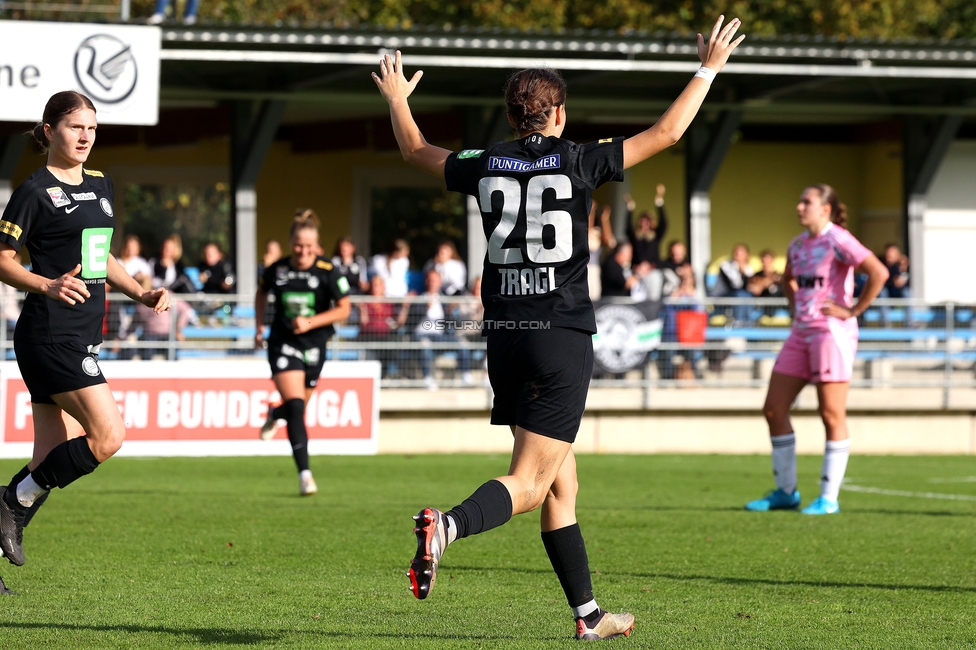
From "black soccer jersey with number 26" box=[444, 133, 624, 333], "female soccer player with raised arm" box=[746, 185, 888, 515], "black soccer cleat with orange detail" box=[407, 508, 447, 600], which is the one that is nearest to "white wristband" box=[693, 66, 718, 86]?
"black soccer jersey with number 26" box=[444, 133, 624, 333]

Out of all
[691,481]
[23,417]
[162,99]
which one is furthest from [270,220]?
[691,481]

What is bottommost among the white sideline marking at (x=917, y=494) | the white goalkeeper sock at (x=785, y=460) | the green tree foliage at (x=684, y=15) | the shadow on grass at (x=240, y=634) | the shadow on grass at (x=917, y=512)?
the white sideline marking at (x=917, y=494)

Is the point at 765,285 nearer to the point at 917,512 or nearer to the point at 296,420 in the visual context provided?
the point at 917,512

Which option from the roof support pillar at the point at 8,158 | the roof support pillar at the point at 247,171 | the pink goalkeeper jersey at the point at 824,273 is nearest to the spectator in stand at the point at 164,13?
the roof support pillar at the point at 247,171

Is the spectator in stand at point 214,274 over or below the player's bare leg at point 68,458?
over

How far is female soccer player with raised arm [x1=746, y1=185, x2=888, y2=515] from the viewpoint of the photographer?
368 inches

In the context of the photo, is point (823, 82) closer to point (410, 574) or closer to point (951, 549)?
point (951, 549)

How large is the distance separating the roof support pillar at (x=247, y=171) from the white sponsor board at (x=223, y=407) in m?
4.54

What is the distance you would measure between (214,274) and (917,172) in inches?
438

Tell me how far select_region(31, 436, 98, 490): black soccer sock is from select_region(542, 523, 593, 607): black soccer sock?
2007 millimetres

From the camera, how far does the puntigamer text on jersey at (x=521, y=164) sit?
4664 mm

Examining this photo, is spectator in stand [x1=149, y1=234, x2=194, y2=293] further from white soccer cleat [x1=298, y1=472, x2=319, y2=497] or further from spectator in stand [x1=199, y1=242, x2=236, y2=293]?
white soccer cleat [x1=298, y1=472, x2=319, y2=497]

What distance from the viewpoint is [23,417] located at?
1332cm

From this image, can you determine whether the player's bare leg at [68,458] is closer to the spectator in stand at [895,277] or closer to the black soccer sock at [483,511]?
the black soccer sock at [483,511]
